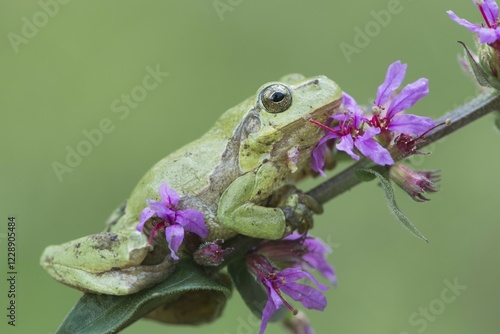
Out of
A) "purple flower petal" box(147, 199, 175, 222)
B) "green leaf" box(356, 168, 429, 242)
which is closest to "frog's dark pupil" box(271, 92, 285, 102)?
"green leaf" box(356, 168, 429, 242)

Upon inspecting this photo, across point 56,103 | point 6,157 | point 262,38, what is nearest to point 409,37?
point 262,38

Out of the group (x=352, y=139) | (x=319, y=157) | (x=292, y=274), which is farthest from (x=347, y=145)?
(x=292, y=274)

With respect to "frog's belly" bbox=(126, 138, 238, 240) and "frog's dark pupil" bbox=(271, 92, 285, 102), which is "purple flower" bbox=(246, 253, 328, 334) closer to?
"frog's belly" bbox=(126, 138, 238, 240)

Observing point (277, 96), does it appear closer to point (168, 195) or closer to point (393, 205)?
point (168, 195)

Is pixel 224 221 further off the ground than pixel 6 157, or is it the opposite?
pixel 6 157

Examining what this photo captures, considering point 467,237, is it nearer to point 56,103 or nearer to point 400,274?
point 400,274
